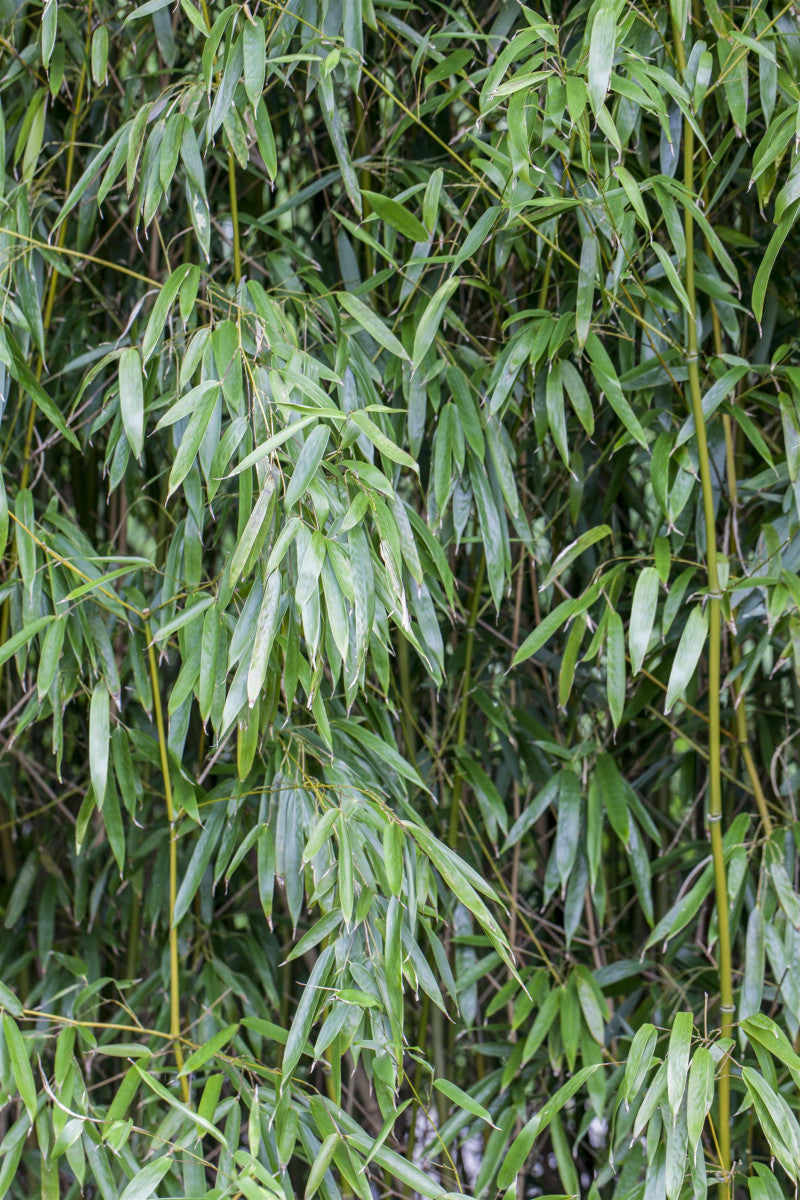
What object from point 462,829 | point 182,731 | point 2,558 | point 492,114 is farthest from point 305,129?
point 462,829

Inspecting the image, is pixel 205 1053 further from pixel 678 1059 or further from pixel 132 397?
pixel 132 397

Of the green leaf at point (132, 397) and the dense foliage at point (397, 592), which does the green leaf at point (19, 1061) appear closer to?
the dense foliage at point (397, 592)

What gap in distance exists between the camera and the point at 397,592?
0.94m

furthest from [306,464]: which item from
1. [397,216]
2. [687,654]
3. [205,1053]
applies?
[205,1053]

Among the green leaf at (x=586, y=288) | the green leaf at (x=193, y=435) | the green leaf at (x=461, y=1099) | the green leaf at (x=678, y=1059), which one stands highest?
the green leaf at (x=586, y=288)

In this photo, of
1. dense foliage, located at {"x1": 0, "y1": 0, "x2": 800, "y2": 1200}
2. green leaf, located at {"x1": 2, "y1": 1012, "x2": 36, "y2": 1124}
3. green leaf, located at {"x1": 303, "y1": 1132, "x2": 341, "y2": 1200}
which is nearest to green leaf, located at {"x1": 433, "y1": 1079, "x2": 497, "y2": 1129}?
dense foliage, located at {"x1": 0, "y1": 0, "x2": 800, "y2": 1200}

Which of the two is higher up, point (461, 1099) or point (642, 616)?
point (642, 616)

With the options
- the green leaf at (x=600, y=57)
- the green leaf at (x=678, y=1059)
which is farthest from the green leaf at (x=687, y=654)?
the green leaf at (x=600, y=57)

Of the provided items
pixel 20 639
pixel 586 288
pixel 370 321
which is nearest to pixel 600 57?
pixel 586 288

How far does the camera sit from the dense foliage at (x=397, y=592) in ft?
3.34

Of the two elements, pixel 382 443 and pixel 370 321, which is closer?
pixel 382 443

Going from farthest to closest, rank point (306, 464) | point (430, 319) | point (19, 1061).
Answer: point (430, 319) → point (19, 1061) → point (306, 464)

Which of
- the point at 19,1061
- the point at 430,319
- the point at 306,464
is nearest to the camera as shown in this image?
the point at 306,464

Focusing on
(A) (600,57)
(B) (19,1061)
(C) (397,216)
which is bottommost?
(B) (19,1061)
